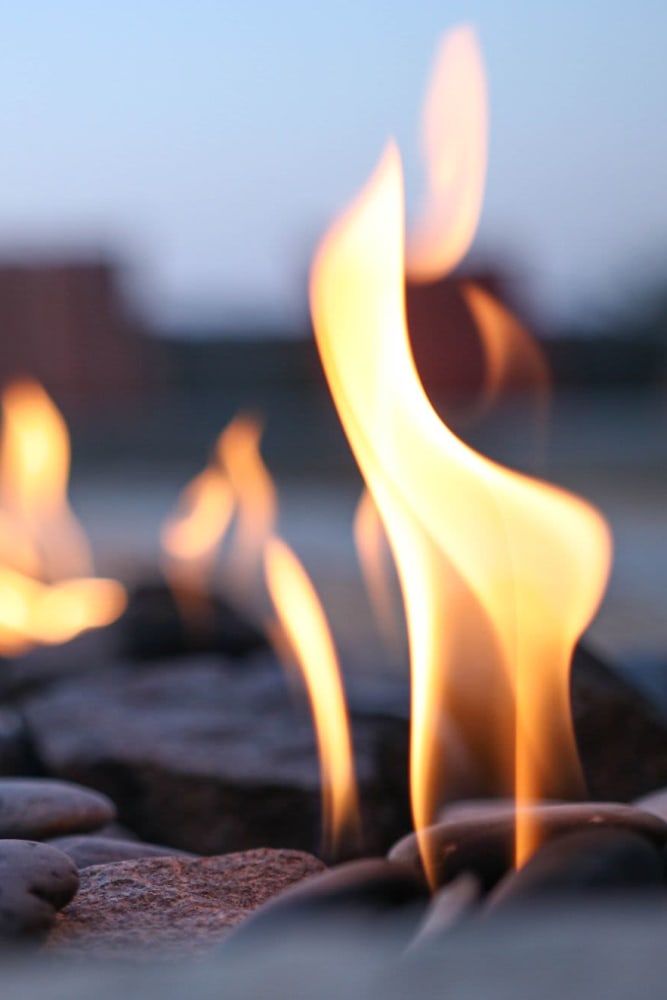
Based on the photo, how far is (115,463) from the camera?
580 inches

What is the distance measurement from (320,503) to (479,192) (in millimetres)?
7804

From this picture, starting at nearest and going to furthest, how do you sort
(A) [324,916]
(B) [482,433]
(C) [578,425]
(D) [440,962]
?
(D) [440,962] → (A) [324,916] → (B) [482,433] → (C) [578,425]

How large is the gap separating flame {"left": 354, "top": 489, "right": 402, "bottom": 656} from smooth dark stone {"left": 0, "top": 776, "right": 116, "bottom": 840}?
1.38m

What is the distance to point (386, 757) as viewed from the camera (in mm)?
2447

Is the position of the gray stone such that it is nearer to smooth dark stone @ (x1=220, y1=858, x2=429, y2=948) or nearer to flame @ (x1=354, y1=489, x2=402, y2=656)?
smooth dark stone @ (x1=220, y1=858, x2=429, y2=948)

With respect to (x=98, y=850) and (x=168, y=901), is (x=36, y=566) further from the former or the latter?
(x=168, y=901)

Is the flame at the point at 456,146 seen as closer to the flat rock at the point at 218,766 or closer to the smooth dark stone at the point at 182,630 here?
the flat rock at the point at 218,766

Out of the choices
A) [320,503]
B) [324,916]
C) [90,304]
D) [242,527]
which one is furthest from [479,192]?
[90,304]

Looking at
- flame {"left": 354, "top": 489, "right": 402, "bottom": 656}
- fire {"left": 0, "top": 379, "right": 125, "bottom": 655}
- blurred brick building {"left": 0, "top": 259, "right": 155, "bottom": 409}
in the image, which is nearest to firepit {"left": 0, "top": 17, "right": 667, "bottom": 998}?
flame {"left": 354, "top": 489, "right": 402, "bottom": 656}

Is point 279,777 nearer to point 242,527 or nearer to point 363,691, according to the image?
point 363,691

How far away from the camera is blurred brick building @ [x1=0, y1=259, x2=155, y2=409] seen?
1565cm

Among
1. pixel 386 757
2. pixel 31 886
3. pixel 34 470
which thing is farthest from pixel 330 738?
pixel 34 470

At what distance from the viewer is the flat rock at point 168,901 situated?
1.32m

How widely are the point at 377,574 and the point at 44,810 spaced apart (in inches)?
99.0
